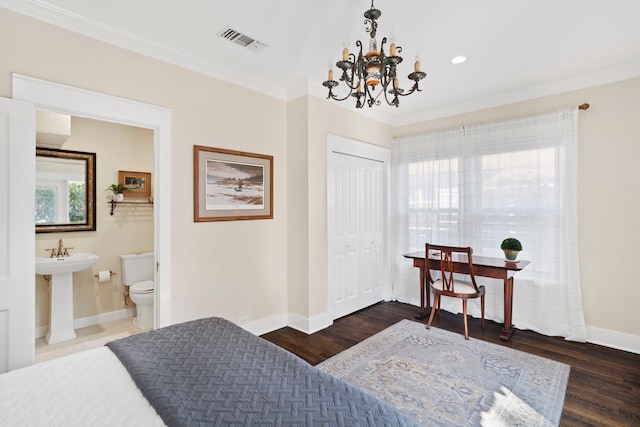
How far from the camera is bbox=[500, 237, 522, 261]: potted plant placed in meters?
3.33

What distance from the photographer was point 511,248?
335 centimetres

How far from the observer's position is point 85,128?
11.9ft

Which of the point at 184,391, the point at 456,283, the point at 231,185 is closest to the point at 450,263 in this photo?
the point at 456,283

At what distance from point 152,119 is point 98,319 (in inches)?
105

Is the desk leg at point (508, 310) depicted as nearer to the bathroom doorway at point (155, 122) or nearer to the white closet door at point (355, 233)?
the white closet door at point (355, 233)

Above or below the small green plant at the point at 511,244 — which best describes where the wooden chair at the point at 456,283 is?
below

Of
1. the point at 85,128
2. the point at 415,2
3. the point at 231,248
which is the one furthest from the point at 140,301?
the point at 415,2

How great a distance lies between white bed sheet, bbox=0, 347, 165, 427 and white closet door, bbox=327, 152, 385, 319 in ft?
8.35

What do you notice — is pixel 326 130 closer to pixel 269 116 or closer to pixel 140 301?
pixel 269 116

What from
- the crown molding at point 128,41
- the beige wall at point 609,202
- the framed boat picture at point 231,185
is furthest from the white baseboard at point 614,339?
the crown molding at point 128,41

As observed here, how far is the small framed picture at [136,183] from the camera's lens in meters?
3.92

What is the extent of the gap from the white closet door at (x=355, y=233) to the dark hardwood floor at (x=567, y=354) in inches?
10.1

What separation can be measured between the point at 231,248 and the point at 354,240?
5.36ft

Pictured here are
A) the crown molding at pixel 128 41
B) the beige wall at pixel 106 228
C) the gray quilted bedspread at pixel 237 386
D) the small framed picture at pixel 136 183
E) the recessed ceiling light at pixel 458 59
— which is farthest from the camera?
the small framed picture at pixel 136 183
